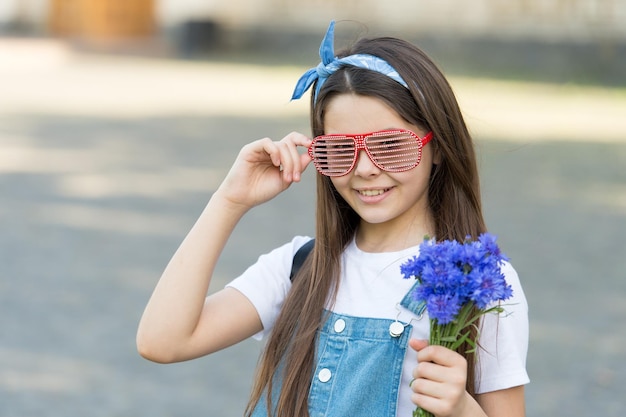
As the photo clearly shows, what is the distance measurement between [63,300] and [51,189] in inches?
135

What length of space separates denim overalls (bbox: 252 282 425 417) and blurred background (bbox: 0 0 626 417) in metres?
0.86

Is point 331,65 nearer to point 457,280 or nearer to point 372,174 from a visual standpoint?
point 372,174

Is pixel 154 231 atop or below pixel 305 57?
below

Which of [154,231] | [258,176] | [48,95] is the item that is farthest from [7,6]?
[258,176]

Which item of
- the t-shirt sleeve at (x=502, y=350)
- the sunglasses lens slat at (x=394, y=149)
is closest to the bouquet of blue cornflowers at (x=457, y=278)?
the t-shirt sleeve at (x=502, y=350)

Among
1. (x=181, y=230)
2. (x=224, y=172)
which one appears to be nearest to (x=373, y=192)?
(x=181, y=230)

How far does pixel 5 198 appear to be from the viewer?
9.31 meters

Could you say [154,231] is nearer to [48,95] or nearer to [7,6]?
[48,95]

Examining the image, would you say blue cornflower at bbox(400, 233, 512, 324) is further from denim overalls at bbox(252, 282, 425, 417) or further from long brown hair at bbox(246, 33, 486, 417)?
long brown hair at bbox(246, 33, 486, 417)

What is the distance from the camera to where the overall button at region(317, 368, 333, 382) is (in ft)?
7.62

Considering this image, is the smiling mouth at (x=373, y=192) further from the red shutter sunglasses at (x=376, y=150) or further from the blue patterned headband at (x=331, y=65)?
the blue patterned headband at (x=331, y=65)

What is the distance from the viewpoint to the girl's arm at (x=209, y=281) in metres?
2.45

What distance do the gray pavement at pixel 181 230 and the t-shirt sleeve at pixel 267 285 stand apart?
132cm

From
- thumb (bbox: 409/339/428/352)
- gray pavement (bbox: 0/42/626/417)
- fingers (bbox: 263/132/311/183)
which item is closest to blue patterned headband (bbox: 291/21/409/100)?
fingers (bbox: 263/132/311/183)
